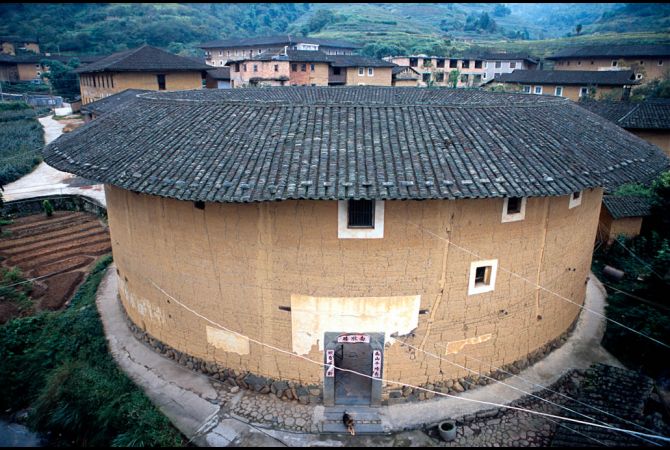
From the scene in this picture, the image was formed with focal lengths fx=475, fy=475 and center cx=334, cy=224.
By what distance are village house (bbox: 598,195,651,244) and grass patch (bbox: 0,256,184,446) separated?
19.9 metres

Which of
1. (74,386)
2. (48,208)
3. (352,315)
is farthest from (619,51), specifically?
(74,386)

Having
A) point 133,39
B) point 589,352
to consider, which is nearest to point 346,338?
point 589,352

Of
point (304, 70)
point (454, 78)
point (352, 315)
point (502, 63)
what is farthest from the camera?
point (502, 63)

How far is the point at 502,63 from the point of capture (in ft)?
222

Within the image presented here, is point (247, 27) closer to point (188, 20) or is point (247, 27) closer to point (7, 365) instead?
point (188, 20)

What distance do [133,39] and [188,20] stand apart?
2115 cm

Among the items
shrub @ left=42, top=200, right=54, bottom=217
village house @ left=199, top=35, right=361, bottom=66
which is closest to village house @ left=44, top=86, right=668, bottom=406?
shrub @ left=42, top=200, right=54, bottom=217

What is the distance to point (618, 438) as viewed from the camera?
1008 centimetres

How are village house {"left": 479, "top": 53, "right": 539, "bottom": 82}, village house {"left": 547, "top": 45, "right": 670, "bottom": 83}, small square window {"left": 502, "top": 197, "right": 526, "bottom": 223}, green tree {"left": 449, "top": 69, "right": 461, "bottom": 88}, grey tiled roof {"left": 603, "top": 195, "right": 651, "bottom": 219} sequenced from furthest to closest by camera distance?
village house {"left": 479, "top": 53, "right": 539, "bottom": 82}, green tree {"left": 449, "top": 69, "right": 461, "bottom": 88}, village house {"left": 547, "top": 45, "right": 670, "bottom": 83}, grey tiled roof {"left": 603, "top": 195, "right": 651, "bottom": 219}, small square window {"left": 502, "top": 197, "right": 526, "bottom": 223}

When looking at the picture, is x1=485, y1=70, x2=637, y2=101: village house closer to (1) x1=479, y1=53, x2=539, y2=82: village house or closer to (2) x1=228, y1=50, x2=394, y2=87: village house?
(1) x1=479, y1=53, x2=539, y2=82: village house

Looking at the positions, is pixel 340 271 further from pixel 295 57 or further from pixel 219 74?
pixel 219 74

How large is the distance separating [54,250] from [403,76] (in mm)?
46516

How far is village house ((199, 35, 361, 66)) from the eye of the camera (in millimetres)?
76062

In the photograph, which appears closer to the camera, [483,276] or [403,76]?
[483,276]
